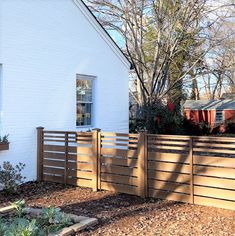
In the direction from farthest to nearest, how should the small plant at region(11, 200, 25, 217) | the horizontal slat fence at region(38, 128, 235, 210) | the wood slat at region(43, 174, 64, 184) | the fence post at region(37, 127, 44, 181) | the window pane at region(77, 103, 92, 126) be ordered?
the window pane at region(77, 103, 92, 126) → the fence post at region(37, 127, 44, 181) → the wood slat at region(43, 174, 64, 184) → the horizontal slat fence at region(38, 128, 235, 210) → the small plant at region(11, 200, 25, 217)

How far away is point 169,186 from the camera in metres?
6.17

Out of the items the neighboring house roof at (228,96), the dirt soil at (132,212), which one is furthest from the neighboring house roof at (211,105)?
the dirt soil at (132,212)

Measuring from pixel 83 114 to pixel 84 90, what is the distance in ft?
2.31

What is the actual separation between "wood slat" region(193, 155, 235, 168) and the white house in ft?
13.6

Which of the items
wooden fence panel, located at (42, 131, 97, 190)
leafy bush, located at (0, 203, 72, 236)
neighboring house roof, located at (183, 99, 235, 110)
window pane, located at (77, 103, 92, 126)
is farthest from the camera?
neighboring house roof, located at (183, 99, 235, 110)

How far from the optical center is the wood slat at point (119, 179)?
6.58 m

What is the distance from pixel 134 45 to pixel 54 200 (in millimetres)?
12049

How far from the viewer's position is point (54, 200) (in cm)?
638

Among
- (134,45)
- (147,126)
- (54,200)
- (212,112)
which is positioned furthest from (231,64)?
(54,200)

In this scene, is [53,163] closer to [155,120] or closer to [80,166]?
[80,166]

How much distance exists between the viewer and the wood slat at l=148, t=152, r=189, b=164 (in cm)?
598

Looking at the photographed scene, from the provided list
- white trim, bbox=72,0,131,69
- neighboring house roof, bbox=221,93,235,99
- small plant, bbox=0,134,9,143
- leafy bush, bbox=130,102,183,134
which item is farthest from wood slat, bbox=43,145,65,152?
neighboring house roof, bbox=221,93,235,99

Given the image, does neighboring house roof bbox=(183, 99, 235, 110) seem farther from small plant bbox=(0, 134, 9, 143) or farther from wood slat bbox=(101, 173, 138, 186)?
small plant bbox=(0, 134, 9, 143)

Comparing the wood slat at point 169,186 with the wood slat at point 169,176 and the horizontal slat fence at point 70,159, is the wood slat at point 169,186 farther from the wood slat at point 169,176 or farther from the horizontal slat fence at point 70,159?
the horizontal slat fence at point 70,159
